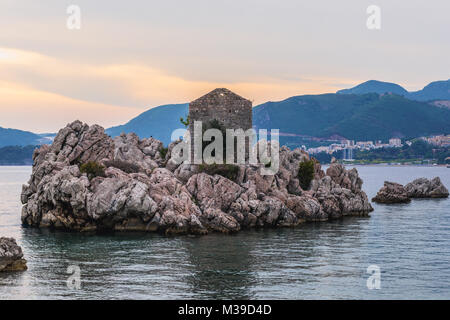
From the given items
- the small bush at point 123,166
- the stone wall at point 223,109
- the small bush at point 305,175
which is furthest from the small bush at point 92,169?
the small bush at point 305,175

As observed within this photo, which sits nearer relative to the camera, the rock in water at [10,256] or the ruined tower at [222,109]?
the rock in water at [10,256]

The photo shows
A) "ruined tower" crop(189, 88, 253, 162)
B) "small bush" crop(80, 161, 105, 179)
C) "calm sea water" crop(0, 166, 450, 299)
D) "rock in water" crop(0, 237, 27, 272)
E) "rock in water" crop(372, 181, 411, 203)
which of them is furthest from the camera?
"rock in water" crop(372, 181, 411, 203)

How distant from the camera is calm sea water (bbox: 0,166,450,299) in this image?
107ft

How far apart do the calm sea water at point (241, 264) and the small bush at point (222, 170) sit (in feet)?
32.2

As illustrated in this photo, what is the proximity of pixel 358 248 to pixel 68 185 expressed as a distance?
25.3 metres

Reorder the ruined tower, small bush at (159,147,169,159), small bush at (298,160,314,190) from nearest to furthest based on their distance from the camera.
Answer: the ruined tower → small bush at (298,160,314,190) → small bush at (159,147,169,159)

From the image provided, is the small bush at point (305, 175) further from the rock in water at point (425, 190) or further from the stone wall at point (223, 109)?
the rock in water at point (425, 190)

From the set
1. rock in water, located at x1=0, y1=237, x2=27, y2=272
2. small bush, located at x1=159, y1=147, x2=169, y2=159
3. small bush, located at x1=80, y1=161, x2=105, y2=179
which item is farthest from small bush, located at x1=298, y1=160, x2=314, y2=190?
rock in water, located at x1=0, y1=237, x2=27, y2=272

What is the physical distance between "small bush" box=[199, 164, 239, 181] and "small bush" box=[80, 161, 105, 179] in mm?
10511

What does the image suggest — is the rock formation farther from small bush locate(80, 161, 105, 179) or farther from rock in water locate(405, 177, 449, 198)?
rock in water locate(405, 177, 449, 198)

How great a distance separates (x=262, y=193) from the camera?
59.9 m

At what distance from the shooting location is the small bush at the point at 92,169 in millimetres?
58750

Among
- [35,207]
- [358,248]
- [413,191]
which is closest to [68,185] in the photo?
[35,207]
